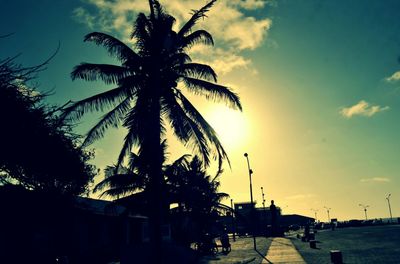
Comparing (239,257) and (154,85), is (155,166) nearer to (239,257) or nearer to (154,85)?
(154,85)

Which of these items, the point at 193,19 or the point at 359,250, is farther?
the point at 359,250

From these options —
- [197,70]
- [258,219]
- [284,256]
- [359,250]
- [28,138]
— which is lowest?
[284,256]

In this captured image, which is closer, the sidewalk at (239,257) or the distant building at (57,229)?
the distant building at (57,229)

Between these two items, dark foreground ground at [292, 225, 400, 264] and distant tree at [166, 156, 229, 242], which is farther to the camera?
distant tree at [166, 156, 229, 242]

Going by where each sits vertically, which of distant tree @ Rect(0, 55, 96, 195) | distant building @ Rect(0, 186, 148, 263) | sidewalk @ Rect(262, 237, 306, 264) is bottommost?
sidewalk @ Rect(262, 237, 306, 264)

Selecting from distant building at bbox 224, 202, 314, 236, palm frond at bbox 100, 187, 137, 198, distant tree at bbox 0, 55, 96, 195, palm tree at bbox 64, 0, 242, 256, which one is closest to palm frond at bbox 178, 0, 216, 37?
palm tree at bbox 64, 0, 242, 256

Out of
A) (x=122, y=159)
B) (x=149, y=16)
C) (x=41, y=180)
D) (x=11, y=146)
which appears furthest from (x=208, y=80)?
(x=11, y=146)

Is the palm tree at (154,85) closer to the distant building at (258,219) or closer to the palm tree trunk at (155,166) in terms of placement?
the palm tree trunk at (155,166)

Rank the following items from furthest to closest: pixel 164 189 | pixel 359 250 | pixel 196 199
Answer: pixel 196 199 < pixel 359 250 < pixel 164 189

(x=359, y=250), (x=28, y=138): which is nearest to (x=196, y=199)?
(x=359, y=250)

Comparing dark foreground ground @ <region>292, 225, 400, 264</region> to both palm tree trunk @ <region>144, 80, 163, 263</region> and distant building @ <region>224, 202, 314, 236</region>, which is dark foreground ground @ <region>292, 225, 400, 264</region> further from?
distant building @ <region>224, 202, 314, 236</region>

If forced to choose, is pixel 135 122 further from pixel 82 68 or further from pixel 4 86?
pixel 4 86

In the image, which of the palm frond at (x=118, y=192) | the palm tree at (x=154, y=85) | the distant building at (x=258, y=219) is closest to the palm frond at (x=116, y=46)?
the palm tree at (x=154, y=85)

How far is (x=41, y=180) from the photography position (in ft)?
32.8
